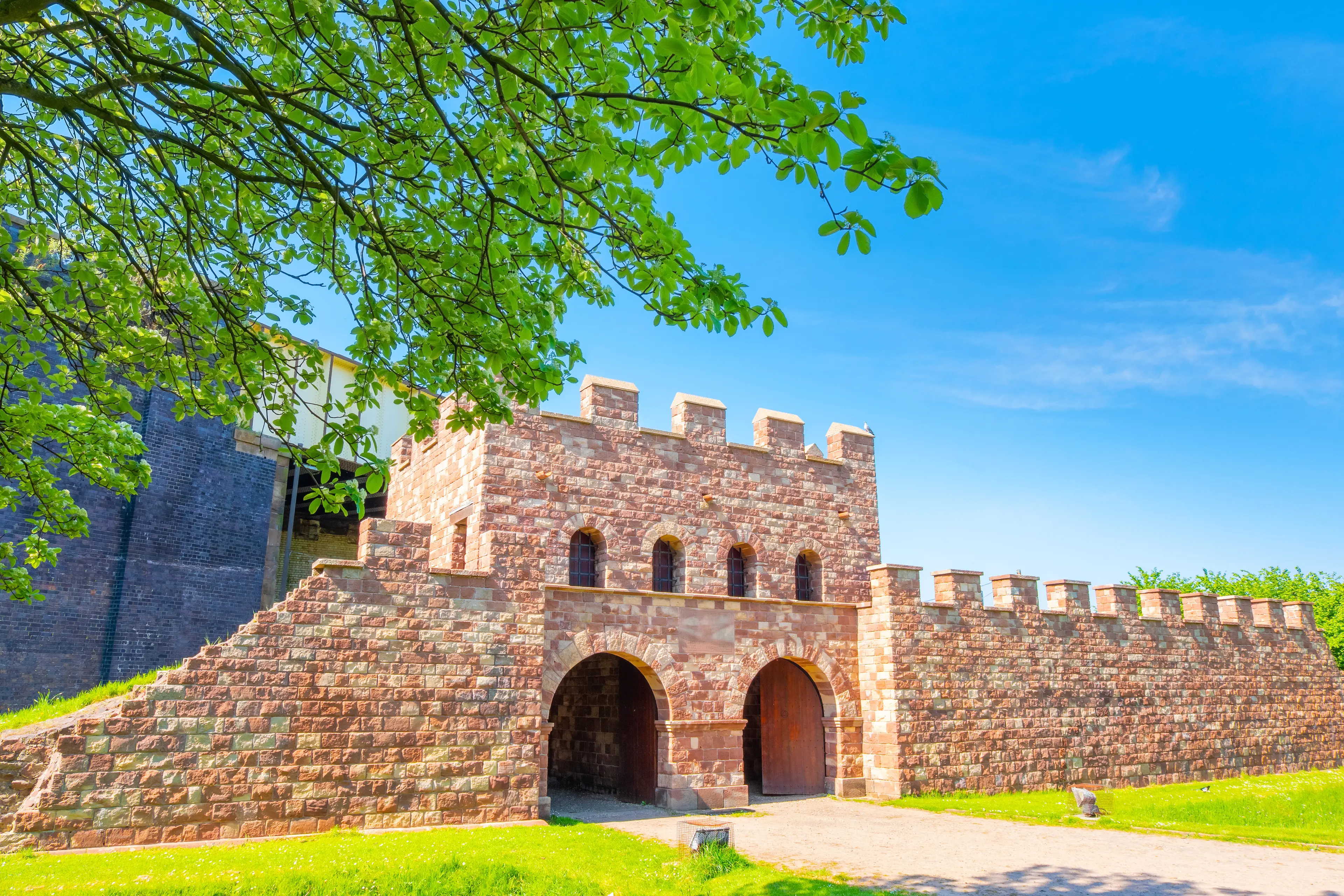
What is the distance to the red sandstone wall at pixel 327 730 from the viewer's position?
972 cm

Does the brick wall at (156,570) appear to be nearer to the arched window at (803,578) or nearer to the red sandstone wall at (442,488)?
the red sandstone wall at (442,488)

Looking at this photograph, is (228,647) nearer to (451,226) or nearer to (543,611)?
(543,611)

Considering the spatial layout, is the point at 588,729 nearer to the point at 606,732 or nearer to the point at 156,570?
the point at 606,732

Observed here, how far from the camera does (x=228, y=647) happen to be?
10.7 m

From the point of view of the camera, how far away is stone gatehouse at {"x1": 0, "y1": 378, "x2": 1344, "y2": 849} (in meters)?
10.5

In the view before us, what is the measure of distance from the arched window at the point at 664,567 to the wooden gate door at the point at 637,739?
151 cm

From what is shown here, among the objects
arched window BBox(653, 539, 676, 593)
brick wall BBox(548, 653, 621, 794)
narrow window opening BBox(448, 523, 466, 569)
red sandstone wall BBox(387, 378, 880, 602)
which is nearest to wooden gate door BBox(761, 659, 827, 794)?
red sandstone wall BBox(387, 378, 880, 602)

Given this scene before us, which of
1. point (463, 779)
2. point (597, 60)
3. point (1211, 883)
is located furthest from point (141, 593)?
point (1211, 883)

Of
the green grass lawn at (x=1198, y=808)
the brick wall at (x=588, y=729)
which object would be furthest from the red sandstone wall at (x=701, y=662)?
the brick wall at (x=588, y=729)

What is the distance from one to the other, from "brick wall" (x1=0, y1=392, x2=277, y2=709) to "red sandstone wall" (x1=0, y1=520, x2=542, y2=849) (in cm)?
646

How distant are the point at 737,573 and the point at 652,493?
2338 millimetres

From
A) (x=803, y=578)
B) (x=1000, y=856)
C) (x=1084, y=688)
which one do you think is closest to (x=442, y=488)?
(x=803, y=578)

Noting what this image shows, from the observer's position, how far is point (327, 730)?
11.0 meters

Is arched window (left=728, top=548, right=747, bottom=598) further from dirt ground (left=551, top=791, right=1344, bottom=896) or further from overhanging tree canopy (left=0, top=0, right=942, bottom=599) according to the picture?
overhanging tree canopy (left=0, top=0, right=942, bottom=599)
